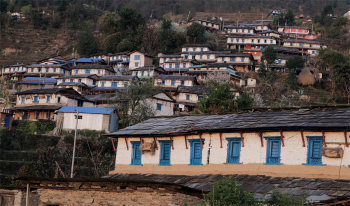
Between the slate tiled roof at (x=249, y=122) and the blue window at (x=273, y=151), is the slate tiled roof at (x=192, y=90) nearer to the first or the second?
the slate tiled roof at (x=249, y=122)

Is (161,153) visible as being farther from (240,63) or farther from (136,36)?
(136,36)

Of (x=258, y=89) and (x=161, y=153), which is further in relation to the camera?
(x=258, y=89)

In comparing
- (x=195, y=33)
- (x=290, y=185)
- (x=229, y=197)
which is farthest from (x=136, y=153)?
(x=195, y=33)

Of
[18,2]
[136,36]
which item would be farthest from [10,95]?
[18,2]

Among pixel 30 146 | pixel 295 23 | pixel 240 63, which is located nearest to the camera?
pixel 30 146

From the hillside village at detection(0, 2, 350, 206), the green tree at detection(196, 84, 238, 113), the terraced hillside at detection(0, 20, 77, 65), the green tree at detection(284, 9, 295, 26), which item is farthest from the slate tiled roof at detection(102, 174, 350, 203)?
the green tree at detection(284, 9, 295, 26)

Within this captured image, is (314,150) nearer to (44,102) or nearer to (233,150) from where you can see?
(233,150)

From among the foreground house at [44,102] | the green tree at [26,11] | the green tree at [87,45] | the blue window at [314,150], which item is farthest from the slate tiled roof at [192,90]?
the green tree at [26,11]

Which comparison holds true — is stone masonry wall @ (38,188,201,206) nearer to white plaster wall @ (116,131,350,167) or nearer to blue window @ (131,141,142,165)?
white plaster wall @ (116,131,350,167)

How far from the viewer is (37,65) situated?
102m

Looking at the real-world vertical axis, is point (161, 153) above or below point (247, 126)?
below

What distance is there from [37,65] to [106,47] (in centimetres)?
1951

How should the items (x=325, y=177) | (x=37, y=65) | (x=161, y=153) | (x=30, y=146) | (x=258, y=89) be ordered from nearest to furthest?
(x=325, y=177) < (x=161, y=153) < (x=30, y=146) < (x=258, y=89) < (x=37, y=65)

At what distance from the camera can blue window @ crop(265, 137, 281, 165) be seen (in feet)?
69.4
